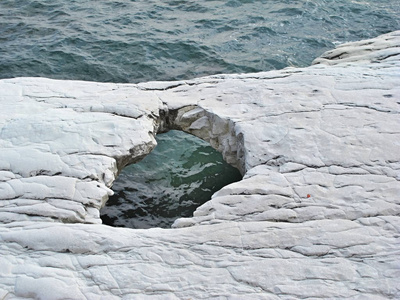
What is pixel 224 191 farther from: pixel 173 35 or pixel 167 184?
pixel 173 35

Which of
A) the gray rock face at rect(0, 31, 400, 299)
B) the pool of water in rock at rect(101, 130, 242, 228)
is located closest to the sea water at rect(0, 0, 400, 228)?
the pool of water in rock at rect(101, 130, 242, 228)

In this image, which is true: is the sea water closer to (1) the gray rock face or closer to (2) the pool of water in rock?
(2) the pool of water in rock

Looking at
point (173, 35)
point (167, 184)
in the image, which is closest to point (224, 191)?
point (167, 184)

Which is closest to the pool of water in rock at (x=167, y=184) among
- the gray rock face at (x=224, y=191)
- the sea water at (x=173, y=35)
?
the sea water at (x=173, y=35)

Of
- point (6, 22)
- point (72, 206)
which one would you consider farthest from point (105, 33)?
point (72, 206)

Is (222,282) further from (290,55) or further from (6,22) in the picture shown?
(6,22)

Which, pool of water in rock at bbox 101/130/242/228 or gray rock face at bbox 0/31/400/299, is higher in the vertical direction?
gray rock face at bbox 0/31/400/299
